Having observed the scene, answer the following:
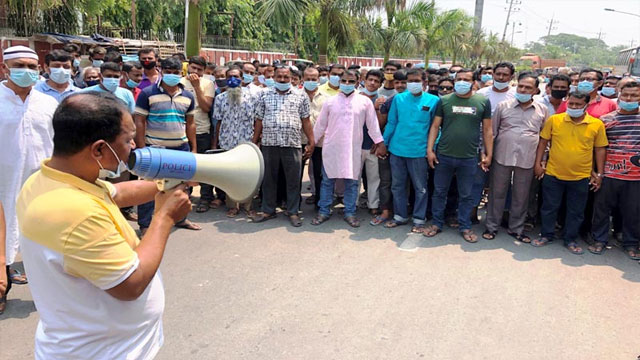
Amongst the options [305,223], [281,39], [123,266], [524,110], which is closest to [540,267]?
[524,110]

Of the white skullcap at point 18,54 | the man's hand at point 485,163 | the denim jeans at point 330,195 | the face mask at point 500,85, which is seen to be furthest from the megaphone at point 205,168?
the face mask at point 500,85

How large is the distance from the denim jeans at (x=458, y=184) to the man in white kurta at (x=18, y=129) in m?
3.76

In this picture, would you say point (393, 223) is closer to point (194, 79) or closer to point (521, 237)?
point (521, 237)

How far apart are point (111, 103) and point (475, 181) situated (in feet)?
15.3

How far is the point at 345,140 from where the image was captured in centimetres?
549

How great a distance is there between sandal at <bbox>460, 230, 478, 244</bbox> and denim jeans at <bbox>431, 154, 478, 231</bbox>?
2.3 inches

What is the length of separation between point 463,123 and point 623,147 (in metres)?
1.57

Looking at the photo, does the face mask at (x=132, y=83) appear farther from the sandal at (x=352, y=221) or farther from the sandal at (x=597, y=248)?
the sandal at (x=597, y=248)

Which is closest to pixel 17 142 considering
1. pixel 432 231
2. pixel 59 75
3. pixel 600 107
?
pixel 59 75

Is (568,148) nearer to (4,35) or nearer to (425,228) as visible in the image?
(425,228)

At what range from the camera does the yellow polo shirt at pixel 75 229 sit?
1.39 m

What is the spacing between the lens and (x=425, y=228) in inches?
210

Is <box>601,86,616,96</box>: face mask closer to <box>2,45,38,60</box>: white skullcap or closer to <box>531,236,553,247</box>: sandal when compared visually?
<box>531,236,553,247</box>: sandal

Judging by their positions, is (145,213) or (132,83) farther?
(132,83)
